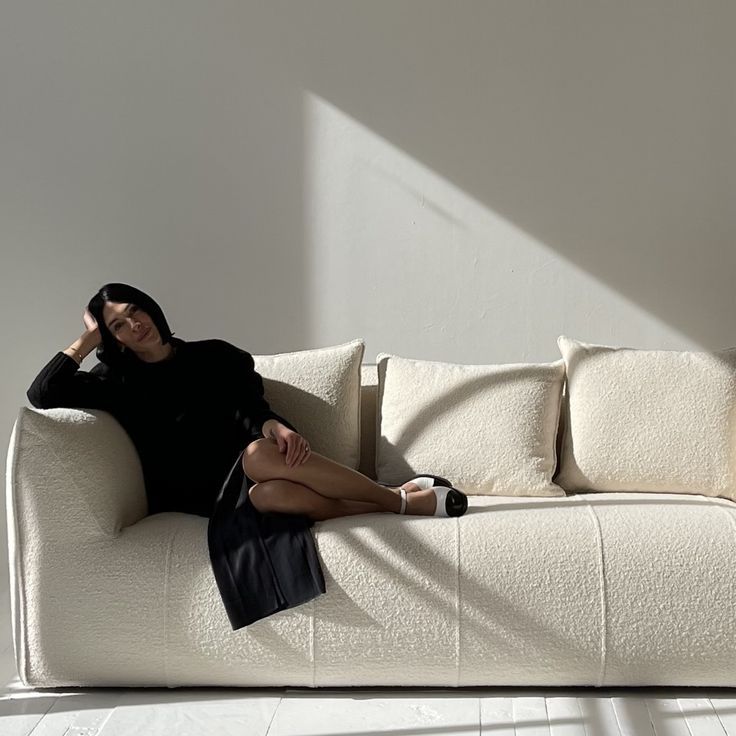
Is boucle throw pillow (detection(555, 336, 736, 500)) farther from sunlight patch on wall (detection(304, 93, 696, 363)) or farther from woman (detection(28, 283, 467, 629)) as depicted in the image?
woman (detection(28, 283, 467, 629))

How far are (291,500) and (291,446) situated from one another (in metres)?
0.16

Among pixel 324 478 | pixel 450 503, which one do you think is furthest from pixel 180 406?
pixel 450 503

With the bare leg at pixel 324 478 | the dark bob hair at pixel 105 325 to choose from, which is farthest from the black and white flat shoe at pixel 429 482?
the dark bob hair at pixel 105 325

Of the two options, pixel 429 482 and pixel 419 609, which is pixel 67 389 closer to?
pixel 429 482

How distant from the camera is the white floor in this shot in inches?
89.4

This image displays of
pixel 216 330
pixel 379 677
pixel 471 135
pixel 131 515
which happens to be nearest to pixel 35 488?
pixel 131 515

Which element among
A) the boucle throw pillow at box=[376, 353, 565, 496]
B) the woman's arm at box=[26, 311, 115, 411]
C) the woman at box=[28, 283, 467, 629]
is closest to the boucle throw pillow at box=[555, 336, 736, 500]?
the boucle throw pillow at box=[376, 353, 565, 496]

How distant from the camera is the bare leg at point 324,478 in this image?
269cm

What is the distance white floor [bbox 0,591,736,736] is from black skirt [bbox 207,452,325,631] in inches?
8.7

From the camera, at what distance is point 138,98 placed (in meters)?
3.63

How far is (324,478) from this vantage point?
271 cm

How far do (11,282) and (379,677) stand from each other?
2.09m

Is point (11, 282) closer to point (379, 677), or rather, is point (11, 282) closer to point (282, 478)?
point (282, 478)

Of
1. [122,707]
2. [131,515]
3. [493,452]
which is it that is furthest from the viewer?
[493,452]
